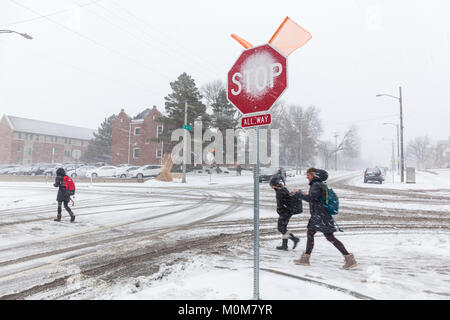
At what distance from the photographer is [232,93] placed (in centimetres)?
301

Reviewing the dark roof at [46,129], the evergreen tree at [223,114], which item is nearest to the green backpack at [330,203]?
the evergreen tree at [223,114]

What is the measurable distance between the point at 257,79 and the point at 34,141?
84785 mm

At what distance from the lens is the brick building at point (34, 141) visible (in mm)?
67562

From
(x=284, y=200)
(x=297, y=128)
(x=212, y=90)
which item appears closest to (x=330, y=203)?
(x=284, y=200)

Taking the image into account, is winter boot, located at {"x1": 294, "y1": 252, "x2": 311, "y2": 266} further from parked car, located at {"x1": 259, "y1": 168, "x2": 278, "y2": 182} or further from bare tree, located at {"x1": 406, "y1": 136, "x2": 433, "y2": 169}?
bare tree, located at {"x1": 406, "y1": 136, "x2": 433, "y2": 169}

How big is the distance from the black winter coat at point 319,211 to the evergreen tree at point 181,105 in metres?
31.9

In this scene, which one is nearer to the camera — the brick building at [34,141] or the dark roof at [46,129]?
the brick building at [34,141]

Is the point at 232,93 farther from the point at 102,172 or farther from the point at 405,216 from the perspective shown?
the point at 102,172

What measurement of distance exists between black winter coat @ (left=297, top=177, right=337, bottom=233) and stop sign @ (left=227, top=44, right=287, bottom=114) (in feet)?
7.16

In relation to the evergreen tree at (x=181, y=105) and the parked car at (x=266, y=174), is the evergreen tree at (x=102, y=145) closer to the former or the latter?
the evergreen tree at (x=181, y=105)

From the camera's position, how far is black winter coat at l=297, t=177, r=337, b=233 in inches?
170

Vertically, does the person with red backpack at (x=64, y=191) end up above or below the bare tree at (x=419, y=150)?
below
